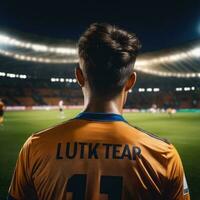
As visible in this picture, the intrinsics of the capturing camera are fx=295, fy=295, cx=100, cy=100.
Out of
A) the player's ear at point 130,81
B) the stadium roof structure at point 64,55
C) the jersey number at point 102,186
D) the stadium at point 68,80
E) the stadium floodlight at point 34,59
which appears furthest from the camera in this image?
the stadium floodlight at point 34,59

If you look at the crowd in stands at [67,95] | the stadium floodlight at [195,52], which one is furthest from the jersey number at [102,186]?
the crowd in stands at [67,95]

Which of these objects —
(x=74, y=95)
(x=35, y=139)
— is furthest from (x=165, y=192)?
(x=74, y=95)

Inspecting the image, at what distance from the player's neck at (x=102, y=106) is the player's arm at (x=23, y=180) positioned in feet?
1.19

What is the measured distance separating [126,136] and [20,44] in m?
39.3

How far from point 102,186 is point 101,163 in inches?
4.4

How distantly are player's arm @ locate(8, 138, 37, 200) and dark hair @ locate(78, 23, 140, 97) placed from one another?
1.60ft

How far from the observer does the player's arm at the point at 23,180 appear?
1.53 meters

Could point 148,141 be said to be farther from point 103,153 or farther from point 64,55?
point 64,55

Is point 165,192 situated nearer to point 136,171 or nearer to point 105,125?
point 136,171

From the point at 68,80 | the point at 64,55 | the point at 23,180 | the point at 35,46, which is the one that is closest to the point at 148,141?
the point at 23,180

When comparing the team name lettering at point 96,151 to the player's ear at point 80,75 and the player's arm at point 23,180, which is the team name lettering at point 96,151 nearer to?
the player's arm at point 23,180

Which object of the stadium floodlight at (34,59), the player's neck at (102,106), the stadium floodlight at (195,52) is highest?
the stadium floodlight at (195,52)

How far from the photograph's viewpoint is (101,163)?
1443 millimetres

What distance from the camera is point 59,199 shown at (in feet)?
4.73
